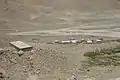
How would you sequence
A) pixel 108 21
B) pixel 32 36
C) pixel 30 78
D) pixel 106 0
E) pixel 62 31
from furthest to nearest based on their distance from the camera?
pixel 106 0, pixel 108 21, pixel 62 31, pixel 32 36, pixel 30 78

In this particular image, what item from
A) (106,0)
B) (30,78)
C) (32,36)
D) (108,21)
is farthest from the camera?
(106,0)

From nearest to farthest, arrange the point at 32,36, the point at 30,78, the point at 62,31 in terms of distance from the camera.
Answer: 1. the point at 30,78
2. the point at 32,36
3. the point at 62,31

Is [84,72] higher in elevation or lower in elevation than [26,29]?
lower

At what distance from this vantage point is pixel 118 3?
17172mm

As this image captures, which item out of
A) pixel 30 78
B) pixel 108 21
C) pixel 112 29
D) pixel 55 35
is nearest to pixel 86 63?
pixel 30 78

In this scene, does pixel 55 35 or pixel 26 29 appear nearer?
pixel 55 35

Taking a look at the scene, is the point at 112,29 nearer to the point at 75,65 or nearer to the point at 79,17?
the point at 79,17

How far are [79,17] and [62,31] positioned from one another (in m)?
2.71

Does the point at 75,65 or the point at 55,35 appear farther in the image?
the point at 55,35

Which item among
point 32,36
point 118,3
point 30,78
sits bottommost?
point 30,78

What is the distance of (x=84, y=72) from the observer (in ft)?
26.2

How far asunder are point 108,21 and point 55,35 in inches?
149

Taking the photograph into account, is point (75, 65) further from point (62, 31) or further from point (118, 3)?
point (118, 3)

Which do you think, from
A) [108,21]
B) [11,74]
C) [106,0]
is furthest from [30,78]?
[106,0]
